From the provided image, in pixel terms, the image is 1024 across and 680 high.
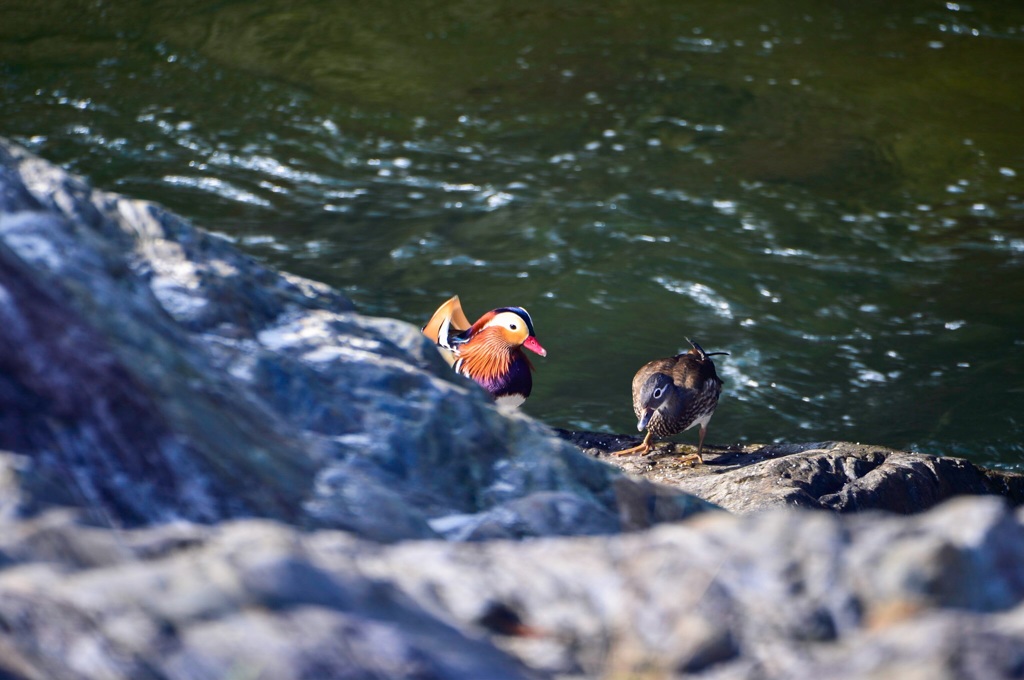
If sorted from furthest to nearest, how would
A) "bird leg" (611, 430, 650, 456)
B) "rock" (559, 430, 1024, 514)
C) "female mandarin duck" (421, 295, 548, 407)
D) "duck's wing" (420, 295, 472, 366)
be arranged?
"duck's wing" (420, 295, 472, 366)
"female mandarin duck" (421, 295, 548, 407)
"bird leg" (611, 430, 650, 456)
"rock" (559, 430, 1024, 514)

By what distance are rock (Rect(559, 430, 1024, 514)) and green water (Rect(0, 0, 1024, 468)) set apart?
1.86 meters

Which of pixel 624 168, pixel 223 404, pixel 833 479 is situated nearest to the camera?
pixel 223 404

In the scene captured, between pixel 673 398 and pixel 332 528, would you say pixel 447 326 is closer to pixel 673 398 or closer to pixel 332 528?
pixel 673 398

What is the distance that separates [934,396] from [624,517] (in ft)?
17.1

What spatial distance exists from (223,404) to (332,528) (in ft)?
1.21

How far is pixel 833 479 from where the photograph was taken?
4344mm

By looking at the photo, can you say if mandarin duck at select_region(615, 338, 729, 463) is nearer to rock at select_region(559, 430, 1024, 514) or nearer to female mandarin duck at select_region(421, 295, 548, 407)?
rock at select_region(559, 430, 1024, 514)

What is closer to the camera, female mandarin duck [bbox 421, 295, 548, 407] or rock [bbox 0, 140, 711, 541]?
rock [bbox 0, 140, 711, 541]

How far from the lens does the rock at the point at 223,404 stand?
1964 millimetres

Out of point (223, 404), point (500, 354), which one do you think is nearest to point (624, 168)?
point (500, 354)

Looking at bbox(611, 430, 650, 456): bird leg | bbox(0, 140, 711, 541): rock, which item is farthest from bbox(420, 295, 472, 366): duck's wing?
bbox(0, 140, 711, 541): rock

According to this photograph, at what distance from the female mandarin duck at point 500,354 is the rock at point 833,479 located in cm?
115

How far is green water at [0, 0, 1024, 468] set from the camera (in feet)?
25.0

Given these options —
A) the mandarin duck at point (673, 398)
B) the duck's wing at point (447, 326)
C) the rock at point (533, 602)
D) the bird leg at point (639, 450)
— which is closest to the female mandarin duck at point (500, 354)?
the duck's wing at point (447, 326)
